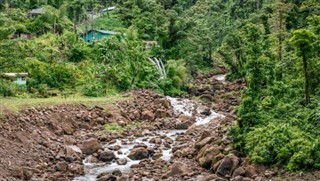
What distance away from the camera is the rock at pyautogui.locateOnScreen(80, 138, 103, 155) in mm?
31391

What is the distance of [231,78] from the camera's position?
64.6 metres

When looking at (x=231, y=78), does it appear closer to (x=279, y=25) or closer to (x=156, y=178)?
(x=279, y=25)

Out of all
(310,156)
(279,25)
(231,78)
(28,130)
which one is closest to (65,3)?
(231,78)

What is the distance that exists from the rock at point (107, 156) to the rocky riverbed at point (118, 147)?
67 millimetres

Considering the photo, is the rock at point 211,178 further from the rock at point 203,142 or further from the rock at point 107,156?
the rock at point 107,156

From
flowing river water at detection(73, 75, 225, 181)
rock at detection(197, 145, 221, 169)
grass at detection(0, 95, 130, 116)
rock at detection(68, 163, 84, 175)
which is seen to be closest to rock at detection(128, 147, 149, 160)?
flowing river water at detection(73, 75, 225, 181)

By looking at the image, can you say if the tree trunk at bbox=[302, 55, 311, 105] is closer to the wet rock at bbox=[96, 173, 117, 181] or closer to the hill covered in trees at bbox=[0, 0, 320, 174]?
the hill covered in trees at bbox=[0, 0, 320, 174]

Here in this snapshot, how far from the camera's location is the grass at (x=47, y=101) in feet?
102

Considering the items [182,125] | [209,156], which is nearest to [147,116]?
[182,125]

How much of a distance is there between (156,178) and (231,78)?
132 feet

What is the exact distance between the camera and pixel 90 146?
31578 millimetres

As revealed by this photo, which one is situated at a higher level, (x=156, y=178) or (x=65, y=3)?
(x=65, y=3)

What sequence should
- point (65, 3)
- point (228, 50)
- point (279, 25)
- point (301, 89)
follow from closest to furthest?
1. point (301, 89)
2. point (279, 25)
3. point (228, 50)
4. point (65, 3)

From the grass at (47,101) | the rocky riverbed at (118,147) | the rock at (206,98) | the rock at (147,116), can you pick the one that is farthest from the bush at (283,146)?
the rock at (206,98)
